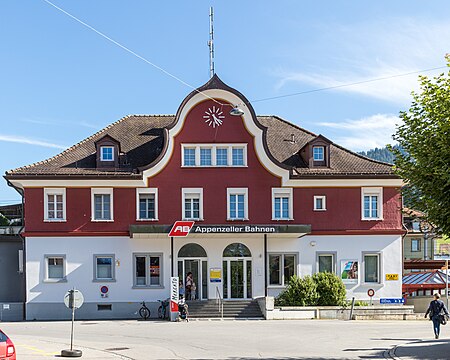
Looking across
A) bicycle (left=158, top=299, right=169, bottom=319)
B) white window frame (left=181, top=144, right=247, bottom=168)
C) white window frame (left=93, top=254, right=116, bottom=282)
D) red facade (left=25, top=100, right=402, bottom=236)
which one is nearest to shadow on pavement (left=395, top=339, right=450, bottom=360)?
red facade (left=25, top=100, right=402, bottom=236)

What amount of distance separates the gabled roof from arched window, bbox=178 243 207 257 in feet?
14.5

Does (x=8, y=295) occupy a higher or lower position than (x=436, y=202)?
lower

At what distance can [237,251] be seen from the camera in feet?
128

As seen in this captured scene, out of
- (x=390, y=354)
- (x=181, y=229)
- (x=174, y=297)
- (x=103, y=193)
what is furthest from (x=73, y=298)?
(x=103, y=193)

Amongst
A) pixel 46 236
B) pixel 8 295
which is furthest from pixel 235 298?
pixel 8 295

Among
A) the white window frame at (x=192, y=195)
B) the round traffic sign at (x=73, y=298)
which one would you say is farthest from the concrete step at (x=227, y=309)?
the round traffic sign at (x=73, y=298)

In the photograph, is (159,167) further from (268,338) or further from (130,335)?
(268,338)

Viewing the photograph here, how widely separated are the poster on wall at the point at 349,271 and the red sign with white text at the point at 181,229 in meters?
8.71

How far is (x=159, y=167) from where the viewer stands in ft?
127

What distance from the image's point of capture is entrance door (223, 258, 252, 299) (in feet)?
127

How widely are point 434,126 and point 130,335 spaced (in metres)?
15.1

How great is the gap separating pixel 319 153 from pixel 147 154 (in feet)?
30.7

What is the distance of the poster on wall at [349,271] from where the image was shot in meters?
39.4

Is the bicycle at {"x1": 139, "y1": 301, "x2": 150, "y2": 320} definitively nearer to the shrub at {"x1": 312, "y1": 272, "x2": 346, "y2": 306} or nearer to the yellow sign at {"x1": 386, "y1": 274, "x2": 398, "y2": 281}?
the shrub at {"x1": 312, "y1": 272, "x2": 346, "y2": 306}
